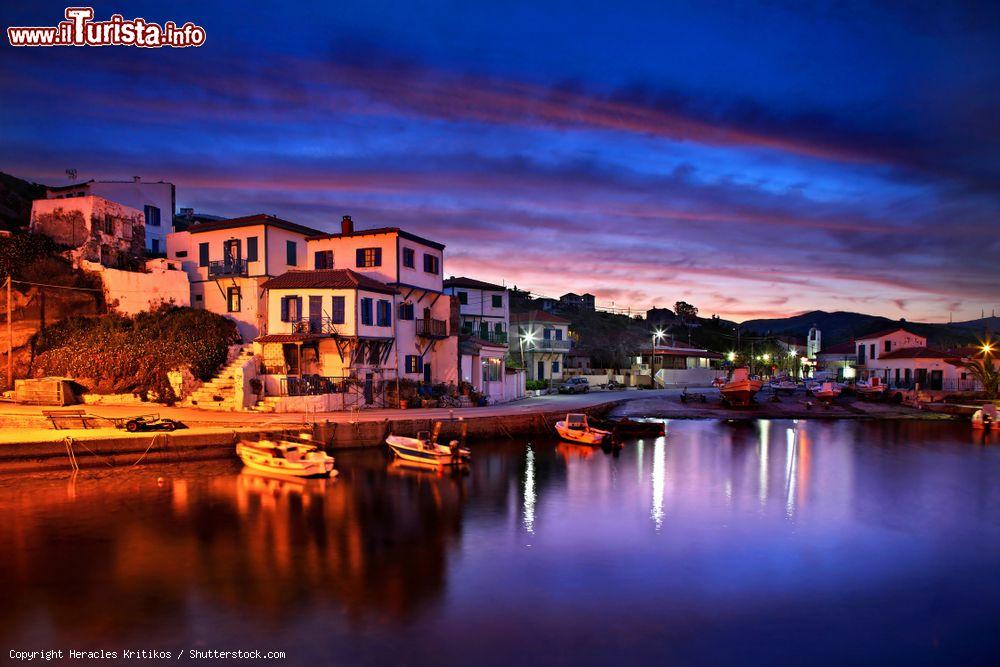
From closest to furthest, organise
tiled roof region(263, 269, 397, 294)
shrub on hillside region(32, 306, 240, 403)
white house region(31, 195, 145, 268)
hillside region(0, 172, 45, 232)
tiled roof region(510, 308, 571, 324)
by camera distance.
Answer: shrub on hillside region(32, 306, 240, 403) < tiled roof region(263, 269, 397, 294) < white house region(31, 195, 145, 268) < hillside region(0, 172, 45, 232) < tiled roof region(510, 308, 571, 324)

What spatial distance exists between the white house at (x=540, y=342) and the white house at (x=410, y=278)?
2097 centimetres

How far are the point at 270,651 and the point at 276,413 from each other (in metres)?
23.0

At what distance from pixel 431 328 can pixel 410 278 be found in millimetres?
3743

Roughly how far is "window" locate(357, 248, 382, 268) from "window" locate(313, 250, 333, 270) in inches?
90.0

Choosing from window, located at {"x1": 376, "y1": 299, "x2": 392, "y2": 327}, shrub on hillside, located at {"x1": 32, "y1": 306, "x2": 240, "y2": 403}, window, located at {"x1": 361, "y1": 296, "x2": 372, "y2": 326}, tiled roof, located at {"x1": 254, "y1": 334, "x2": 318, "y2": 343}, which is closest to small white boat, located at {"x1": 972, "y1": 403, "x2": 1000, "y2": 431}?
window, located at {"x1": 376, "y1": 299, "x2": 392, "y2": 327}

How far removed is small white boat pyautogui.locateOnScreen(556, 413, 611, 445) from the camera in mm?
37281

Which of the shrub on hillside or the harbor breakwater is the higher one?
the shrub on hillside

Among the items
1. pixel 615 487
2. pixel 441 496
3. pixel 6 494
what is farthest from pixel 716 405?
pixel 6 494

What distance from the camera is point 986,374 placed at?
185 feet

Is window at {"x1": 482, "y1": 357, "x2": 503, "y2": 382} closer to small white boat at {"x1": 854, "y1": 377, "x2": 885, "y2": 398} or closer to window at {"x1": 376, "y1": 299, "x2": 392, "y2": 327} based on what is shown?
window at {"x1": 376, "y1": 299, "x2": 392, "y2": 327}

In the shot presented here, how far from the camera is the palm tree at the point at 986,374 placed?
55688mm

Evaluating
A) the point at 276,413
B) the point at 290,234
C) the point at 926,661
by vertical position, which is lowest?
the point at 926,661

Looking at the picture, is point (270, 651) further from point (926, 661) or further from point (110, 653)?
point (926, 661)

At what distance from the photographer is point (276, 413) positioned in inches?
1330
